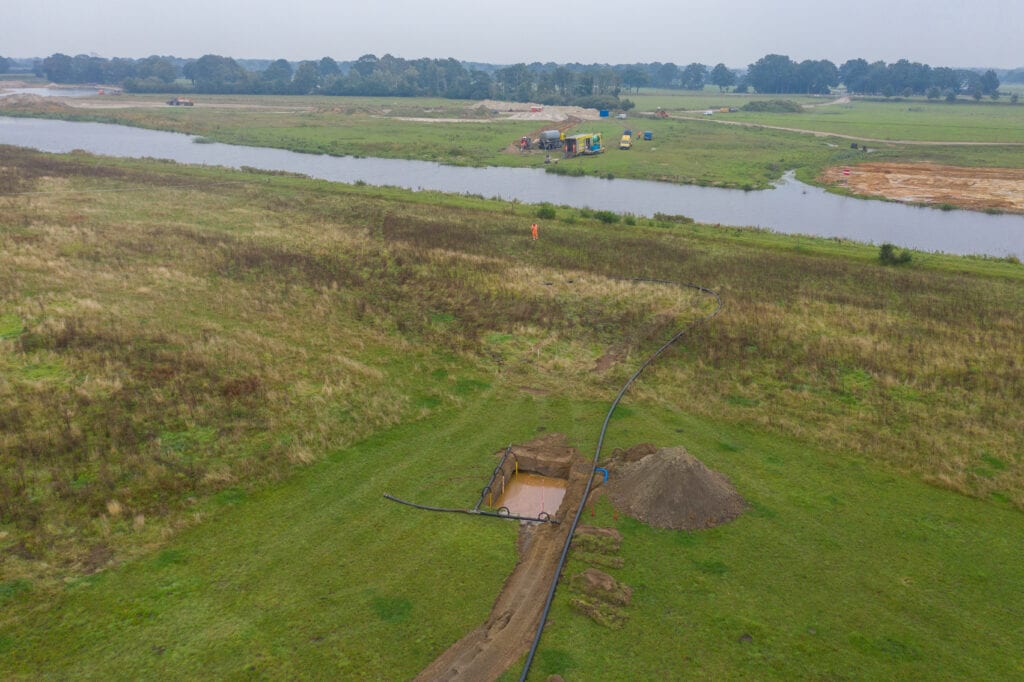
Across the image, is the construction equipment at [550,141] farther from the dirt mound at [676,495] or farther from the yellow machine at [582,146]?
the dirt mound at [676,495]

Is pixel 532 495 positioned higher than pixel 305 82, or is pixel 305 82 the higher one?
pixel 305 82

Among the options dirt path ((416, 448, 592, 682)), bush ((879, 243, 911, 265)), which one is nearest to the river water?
bush ((879, 243, 911, 265))

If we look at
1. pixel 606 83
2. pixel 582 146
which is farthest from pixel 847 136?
pixel 606 83

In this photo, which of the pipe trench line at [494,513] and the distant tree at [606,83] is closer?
the pipe trench line at [494,513]

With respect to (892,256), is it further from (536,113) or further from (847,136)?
(536,113)

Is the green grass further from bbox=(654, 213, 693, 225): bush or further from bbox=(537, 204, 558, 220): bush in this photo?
bbox=(537, 204, 558, 220): bush

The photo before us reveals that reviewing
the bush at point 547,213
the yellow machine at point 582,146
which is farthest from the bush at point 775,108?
the bush at point 547,213
